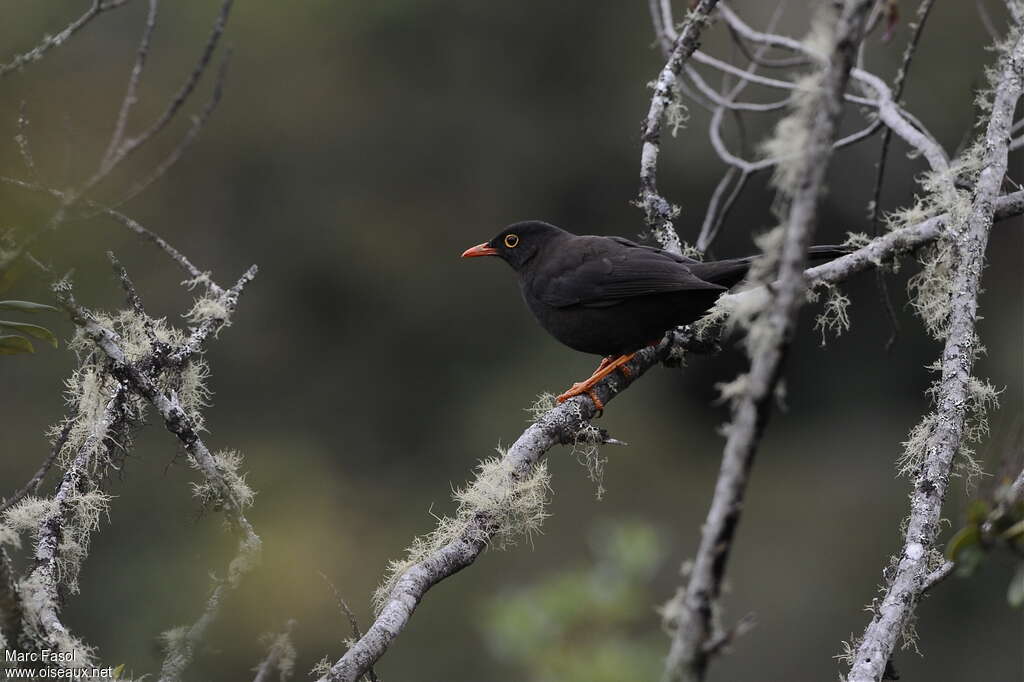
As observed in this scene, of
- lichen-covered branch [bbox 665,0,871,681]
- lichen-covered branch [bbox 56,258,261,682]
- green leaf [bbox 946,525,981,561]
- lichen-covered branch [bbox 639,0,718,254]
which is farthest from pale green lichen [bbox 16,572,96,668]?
lichen-covered branch [bbox 639,0,718,254]

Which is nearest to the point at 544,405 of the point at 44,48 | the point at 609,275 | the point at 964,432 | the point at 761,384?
the point at 609,275

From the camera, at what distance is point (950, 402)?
3500 millimetres

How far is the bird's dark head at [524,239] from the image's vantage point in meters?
6.02

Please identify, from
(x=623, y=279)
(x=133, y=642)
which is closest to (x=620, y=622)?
(x=623, y=279)

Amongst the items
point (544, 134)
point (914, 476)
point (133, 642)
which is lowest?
point (914, 476)

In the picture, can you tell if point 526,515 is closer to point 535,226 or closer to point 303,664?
point 535,226

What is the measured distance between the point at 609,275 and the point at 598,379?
634 mm

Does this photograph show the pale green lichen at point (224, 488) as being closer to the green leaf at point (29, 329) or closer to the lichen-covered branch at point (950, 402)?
the green leaf at point (29, 329)

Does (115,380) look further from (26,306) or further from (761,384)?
(761,384)

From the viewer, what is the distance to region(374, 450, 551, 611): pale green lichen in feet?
12.0

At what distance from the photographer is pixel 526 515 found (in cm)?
374

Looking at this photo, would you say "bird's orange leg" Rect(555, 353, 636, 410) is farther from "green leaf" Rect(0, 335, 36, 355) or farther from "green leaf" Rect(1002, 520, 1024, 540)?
"green leaf" Rect(1002, 520, 1024, 540)

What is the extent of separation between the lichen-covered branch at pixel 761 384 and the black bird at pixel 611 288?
93.9 inches

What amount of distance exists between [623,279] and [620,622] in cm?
358
